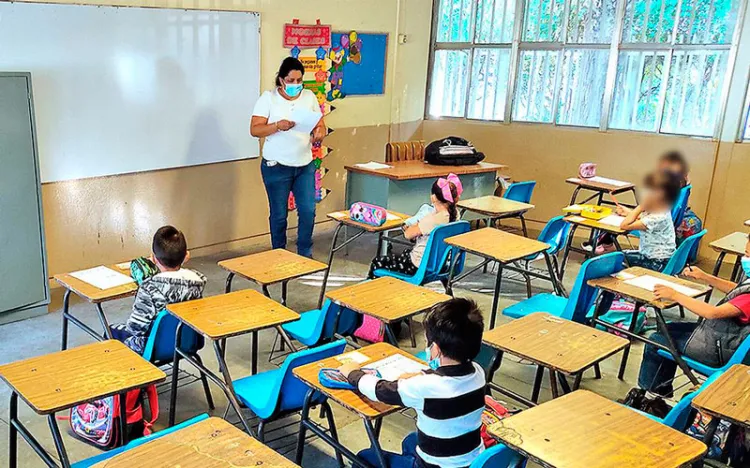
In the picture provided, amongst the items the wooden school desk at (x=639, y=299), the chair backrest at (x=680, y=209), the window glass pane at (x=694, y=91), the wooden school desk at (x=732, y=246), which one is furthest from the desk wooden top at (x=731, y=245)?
the window glass pane at (x=694, y=91)

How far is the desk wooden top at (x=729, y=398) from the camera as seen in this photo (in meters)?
2.04

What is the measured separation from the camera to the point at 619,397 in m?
3.51

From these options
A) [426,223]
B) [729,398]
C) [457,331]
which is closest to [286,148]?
[426,223]

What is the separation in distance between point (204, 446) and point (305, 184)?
3593mm


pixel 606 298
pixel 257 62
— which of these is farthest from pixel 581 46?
pixel 606 298

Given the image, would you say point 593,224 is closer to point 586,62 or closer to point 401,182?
point 401,182

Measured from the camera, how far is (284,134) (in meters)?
4.96

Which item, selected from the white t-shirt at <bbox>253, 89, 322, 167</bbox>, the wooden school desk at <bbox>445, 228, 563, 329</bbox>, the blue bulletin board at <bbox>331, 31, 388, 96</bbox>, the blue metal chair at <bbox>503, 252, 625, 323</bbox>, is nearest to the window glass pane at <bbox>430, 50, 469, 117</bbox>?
the blue bulletin board at <bbox>331, 31, 388, 96</bbox>

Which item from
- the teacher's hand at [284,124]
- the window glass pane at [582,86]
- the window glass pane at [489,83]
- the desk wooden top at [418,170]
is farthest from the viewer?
the window glass pane at [489,83]

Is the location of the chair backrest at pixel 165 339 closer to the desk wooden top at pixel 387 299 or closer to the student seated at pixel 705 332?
the desk wooden top at pixel 387 299

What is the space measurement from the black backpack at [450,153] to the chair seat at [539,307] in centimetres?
274

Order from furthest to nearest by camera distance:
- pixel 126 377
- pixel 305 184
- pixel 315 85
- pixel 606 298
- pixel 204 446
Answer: pixel 315 85, pixel 305 184, pixel 606 298, pixel 126 377, pixel 204 446

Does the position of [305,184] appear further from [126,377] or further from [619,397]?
[126,377]

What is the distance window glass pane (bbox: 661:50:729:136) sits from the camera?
612 cm
